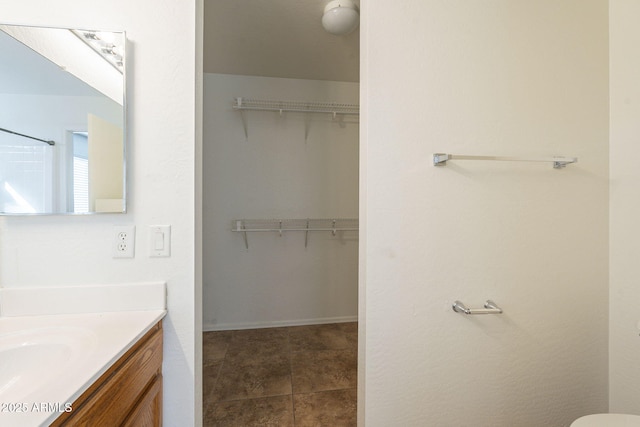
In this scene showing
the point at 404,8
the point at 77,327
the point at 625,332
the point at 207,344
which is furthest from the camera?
the point at 207,344

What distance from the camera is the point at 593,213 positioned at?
3.97 feet

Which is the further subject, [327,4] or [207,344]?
[207,344]

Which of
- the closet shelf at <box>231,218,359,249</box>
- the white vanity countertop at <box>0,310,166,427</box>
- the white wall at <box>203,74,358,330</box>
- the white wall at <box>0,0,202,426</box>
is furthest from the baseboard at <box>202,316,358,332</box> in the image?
the white vanity countertop at <box>0,310,166,427</box>

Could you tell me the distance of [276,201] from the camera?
2.54m

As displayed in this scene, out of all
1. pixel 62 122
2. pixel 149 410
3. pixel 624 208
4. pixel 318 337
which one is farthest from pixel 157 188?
pixel 624 208

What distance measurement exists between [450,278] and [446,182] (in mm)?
434

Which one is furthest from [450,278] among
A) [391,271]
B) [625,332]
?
[625,332]

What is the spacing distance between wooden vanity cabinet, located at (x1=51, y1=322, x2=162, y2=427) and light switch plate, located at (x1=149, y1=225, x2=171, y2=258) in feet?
0.88

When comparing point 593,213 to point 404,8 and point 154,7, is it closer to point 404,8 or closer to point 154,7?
point 404,8

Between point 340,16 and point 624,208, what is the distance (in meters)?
1.88

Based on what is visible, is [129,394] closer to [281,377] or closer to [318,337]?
[281,377]

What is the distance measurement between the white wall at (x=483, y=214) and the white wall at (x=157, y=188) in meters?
0.71

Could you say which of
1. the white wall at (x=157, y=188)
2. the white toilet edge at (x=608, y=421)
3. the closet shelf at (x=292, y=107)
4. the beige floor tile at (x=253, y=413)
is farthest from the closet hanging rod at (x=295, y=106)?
the white toilet edge at (x=608, y=421)

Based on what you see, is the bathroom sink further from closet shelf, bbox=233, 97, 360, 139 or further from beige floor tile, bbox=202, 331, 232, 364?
closet shelf, bbox=233, 97, 360, 139
